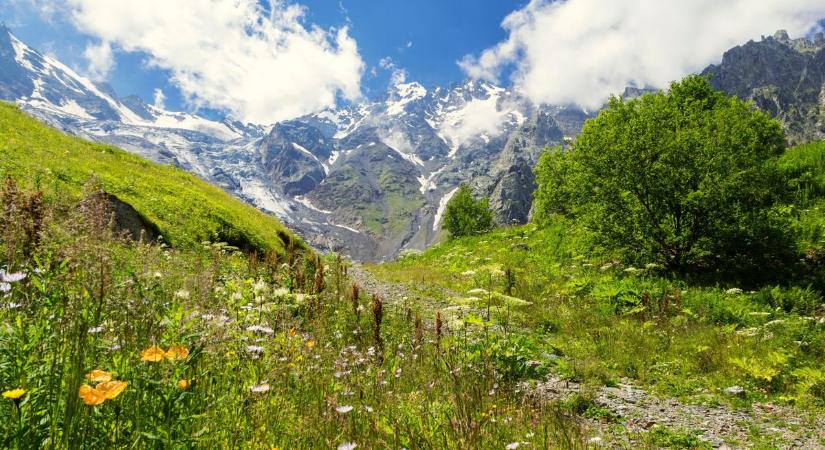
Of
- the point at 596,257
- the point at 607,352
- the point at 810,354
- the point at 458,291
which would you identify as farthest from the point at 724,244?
the point at 458,291

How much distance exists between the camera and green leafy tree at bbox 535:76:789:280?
1333 cm

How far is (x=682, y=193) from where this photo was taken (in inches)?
550

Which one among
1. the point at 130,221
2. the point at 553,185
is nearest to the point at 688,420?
the point at 130,221

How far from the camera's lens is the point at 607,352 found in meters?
9.41

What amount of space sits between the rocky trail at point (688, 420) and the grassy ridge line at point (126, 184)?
13.4 m

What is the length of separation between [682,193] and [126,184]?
65.2ft

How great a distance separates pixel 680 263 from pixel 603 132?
16.7 ft

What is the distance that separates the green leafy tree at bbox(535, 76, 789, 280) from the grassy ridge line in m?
14.3

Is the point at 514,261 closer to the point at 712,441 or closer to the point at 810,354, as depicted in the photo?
the point at 810,354

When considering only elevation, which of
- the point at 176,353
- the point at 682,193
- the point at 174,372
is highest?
the point at 682,193

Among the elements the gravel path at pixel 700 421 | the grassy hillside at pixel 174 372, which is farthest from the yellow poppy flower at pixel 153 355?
the gravel path at pixel 700 421

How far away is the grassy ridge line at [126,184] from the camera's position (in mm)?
14312

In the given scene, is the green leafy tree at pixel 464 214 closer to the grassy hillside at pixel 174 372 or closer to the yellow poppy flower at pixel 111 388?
the grassy hillside at pixel 174 372

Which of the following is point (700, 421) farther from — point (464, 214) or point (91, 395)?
point (464, 214)
